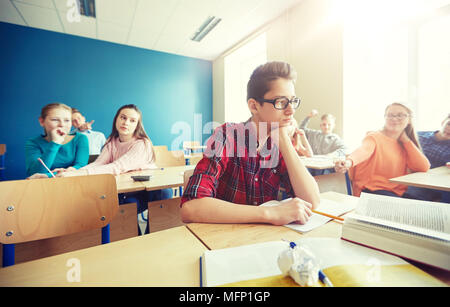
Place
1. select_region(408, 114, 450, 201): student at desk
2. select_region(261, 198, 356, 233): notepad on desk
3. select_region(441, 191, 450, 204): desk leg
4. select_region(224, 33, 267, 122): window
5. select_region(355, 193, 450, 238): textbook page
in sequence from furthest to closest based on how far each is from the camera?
select_region(224, 33, 267, 122): window < select_region(408, 114, 450, 201): student at desk < select_region(441, 191, 450, 204): desk leg < select_region(261, 198, 356, 233): notepad on desk < select_region(355, 193, 450, 238): textbook page

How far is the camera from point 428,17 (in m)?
2.55

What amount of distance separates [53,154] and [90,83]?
340 centimetres

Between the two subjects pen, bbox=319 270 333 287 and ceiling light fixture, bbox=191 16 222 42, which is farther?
ceiling light fixture, bbox=191 16 222 42

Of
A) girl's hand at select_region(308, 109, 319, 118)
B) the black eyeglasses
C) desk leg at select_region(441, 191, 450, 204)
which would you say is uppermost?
girl's hand at select_region(308, 109, 319, 118)

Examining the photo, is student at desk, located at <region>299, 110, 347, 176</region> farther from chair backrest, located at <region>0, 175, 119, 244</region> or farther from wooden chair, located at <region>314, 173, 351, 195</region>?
chair backrest, located at <region>0, 175, 119, 244</region>

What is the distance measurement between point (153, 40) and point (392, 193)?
487 cm

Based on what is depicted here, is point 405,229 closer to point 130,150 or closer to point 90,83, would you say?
point 130,150

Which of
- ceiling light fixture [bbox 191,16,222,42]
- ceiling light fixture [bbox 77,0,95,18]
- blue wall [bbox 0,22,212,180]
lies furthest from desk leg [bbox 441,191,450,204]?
ceiling light fixture [bbox 77,0,95,18]

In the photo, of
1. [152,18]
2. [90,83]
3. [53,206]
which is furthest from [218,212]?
[90,83]

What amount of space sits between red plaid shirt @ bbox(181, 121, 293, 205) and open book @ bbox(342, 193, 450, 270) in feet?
1.28

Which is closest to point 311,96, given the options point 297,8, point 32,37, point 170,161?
point 297,8

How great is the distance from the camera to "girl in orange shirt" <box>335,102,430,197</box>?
1.78m

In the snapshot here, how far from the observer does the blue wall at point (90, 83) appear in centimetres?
388

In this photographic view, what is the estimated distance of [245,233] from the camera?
61 centimetres
